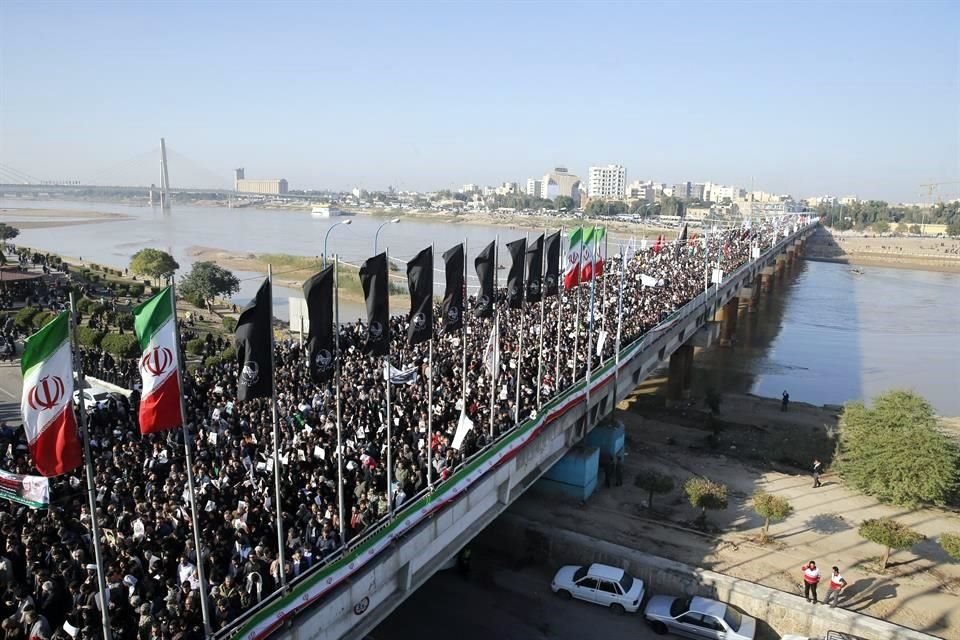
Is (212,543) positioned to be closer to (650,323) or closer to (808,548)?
(808,548)

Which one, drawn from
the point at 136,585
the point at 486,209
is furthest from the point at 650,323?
the point at 486,209

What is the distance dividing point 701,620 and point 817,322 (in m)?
49.4

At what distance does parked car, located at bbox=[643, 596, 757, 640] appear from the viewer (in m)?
13.1

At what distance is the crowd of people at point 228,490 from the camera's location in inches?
337

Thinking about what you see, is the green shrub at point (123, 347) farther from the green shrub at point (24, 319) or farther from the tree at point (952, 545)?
the tree at point (952, 545)

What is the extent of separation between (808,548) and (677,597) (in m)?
3.78

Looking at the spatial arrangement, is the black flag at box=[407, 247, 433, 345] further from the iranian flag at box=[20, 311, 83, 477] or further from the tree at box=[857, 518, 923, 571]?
the tree at box=[857, 518, 923, 571]

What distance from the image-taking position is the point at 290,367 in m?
18.5

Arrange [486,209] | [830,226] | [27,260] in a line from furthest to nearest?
[486,209] → [830,226] → [27,260]

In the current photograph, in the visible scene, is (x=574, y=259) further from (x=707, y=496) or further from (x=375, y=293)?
(x=375, y=293)

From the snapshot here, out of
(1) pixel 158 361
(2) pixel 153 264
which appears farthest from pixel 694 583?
(2) pixel 153 264

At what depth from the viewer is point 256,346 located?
8.99 meters

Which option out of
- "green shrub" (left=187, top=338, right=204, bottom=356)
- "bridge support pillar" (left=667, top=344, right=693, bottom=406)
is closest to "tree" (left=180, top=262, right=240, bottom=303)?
"green shrub" (left=187, top=338, right=204, bottom=356)

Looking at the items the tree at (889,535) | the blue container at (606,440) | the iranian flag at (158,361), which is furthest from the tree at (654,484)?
the iranian flag at (158,361)
